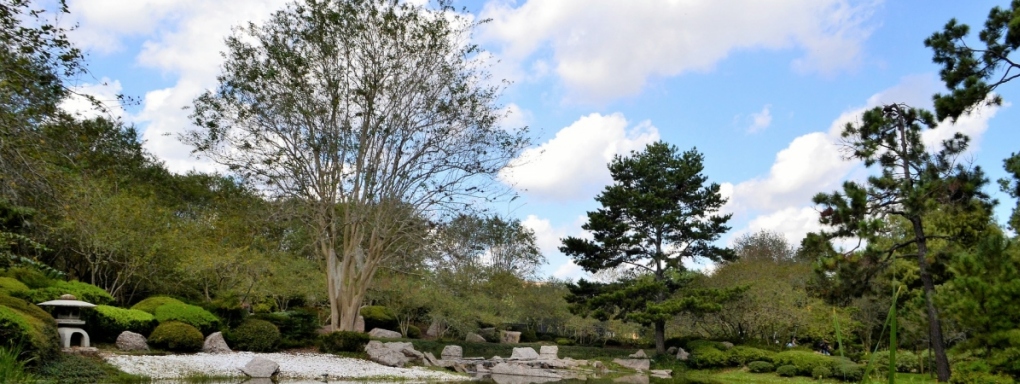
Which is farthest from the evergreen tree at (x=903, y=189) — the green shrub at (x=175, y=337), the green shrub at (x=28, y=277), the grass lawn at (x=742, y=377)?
the green shrub at (x=28, y=277)

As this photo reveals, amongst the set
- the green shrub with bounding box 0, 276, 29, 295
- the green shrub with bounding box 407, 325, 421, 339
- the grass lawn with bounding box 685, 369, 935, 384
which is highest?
the green shrub with bounding box 0, 276, 29, 295

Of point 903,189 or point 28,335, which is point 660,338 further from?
point 28,335

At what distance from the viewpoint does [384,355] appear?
752 inches

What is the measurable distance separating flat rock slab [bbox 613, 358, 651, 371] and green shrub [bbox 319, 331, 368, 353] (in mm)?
10043

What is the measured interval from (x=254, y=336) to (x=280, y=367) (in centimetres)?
310

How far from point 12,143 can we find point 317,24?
13741mm

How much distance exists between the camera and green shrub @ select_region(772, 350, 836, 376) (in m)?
20.2

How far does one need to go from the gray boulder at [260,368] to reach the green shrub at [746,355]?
15728mm

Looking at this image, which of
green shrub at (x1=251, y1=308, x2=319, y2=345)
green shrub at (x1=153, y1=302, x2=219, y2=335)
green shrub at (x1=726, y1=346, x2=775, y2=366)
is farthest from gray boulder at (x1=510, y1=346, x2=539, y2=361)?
green shrub at (x1=153, y1=302, x2=219, y2=335)

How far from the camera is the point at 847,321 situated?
22.5 meters

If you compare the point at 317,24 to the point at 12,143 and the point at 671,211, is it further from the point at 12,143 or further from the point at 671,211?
the point at 671,211

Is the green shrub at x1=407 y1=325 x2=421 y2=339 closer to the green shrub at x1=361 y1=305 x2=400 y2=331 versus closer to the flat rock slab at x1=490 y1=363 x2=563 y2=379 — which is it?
the green shrub at x1=361 y1=305 x2=400 y2=331

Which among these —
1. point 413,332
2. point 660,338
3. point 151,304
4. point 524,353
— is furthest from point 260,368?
point 413,332

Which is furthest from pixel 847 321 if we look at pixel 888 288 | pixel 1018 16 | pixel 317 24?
pixel 317 24
